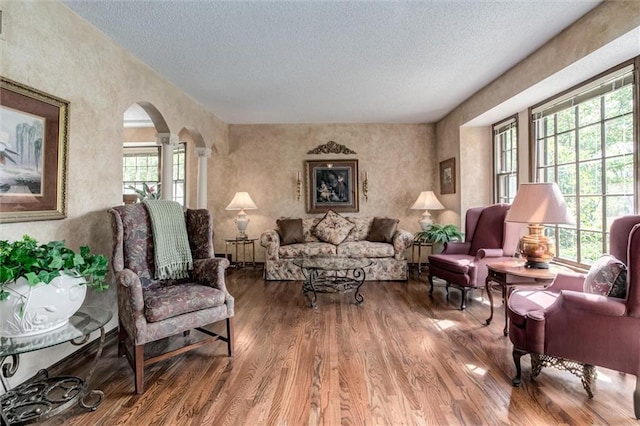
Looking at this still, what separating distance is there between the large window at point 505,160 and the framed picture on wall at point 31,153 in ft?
16.0

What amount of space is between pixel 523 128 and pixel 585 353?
3069 millimetres

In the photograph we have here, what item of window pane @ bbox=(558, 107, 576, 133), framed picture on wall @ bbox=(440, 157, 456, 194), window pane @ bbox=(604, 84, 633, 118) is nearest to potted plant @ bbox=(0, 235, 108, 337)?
window pane @ bbox=(604, 84, 633, 118)

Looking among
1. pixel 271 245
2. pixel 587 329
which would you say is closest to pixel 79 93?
pixel 271 245

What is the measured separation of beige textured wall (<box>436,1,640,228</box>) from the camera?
2213 mm

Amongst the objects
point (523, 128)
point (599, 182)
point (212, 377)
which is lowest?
point (212, 377)

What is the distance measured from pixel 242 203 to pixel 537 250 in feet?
13.4

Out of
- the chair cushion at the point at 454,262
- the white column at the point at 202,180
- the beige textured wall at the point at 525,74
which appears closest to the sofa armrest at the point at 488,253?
the chair cushion at the point at 454,262

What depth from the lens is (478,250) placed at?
3.63m

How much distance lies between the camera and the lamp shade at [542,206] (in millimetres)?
2391

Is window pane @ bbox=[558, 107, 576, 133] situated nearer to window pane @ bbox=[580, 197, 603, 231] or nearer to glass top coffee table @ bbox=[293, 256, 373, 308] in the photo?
window pane @ bbox=[580, 197, 603, 231]

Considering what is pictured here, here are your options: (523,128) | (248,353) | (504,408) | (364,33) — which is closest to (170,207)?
(248,353)

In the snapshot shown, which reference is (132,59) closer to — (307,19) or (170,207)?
(170,207)

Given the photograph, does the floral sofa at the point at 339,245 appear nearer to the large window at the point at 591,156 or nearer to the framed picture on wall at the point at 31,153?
the large window at the point at 591,156

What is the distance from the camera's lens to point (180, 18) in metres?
2.41
